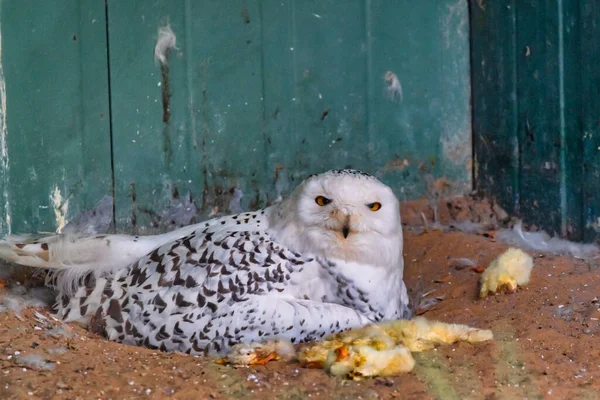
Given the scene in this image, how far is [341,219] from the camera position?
3.54 m

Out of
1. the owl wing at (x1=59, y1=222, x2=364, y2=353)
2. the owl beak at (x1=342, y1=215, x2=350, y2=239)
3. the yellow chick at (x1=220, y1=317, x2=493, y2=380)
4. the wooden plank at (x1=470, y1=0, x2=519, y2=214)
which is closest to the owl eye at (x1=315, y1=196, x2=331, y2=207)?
the owl beak at (x1=342, y1=215, x2=350, y2=239)

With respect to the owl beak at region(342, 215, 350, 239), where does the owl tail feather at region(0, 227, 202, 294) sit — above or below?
below

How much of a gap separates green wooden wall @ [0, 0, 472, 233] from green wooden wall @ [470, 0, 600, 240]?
0.16 m

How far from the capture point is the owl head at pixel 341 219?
3543 mm

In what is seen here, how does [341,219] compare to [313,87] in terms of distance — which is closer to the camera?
[341,219]

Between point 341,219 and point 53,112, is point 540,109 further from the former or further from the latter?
point 53,112

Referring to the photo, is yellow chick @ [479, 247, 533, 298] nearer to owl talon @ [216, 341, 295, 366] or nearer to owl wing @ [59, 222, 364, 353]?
owl wing @ [59, 222, 364, 353]

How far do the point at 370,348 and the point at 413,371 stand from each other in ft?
0.52

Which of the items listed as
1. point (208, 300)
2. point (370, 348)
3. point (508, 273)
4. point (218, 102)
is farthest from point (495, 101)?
point (370, 348)

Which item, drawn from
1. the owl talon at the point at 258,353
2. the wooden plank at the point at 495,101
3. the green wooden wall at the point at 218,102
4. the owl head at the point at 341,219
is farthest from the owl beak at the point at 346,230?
the wooden plank at the point at 495,101

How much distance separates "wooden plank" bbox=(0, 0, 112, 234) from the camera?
4.16 m

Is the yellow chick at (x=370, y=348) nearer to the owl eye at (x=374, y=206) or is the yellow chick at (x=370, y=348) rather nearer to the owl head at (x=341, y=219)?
the owl head at (x=341, y=219)

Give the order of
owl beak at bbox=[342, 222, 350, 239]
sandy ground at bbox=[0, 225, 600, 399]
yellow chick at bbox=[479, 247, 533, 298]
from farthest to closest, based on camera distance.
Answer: yellow chick at bbox=[479, 247, 533, 298] → owl beak at bbox=[342, 222, 350, 239] → sandy ground at bbox=[0, 225, 600, 399]

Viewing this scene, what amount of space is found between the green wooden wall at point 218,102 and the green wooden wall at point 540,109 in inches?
6.4
